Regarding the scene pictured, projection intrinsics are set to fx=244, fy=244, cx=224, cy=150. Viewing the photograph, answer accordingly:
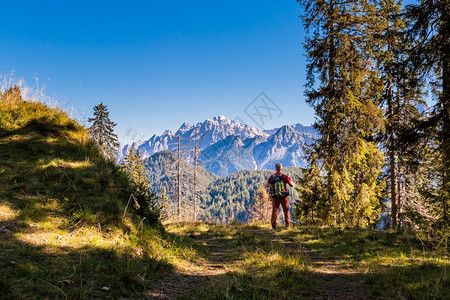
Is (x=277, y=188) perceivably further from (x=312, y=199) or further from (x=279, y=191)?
(x=312, y=199)

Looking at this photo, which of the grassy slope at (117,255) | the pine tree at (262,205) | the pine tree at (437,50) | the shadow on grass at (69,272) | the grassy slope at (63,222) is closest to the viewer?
the shadow on grass at (69,272)

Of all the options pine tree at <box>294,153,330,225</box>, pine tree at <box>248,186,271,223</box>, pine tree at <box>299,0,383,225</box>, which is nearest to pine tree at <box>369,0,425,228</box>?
pine tree at <box>299,0,383,225</box>

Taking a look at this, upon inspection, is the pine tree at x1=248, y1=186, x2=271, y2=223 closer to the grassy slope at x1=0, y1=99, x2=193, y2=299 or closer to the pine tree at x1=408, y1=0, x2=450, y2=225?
the pine tree at x1=408, y1=0, x2=450, y2=225

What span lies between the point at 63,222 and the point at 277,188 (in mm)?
8065

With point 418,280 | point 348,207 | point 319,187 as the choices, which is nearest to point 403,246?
point 418,280

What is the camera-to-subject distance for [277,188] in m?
10.8

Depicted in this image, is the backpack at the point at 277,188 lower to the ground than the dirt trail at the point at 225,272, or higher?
higher

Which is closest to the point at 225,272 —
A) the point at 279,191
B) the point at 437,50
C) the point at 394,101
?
the point at 279,191

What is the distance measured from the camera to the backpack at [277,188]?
10750 millimetres

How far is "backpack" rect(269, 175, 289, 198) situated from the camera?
1075 centimetres

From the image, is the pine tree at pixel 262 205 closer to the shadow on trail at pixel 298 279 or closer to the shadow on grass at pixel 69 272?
the shadow on trail at pixel 298 279

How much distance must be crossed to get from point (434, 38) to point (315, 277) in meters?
9.44

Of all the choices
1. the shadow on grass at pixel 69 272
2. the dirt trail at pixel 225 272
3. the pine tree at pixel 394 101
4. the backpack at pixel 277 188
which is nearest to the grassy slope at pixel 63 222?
the shadow on grass at pixel 69 272

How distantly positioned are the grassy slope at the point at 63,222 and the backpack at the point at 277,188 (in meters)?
5.94
